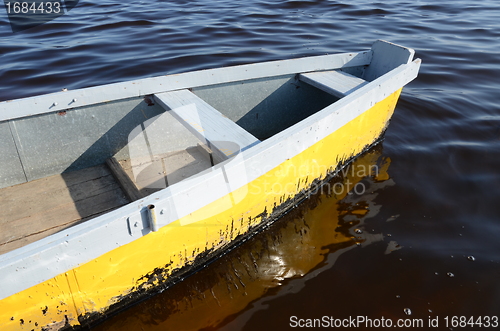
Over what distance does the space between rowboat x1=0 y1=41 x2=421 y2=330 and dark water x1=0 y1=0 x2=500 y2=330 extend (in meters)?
0.29

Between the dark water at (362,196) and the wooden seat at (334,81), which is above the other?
the wooden seat at (334,81)

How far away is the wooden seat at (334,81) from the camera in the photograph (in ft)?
12.1

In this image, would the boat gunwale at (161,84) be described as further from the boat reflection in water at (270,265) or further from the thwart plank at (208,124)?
the boat reflection in water at (270,265)

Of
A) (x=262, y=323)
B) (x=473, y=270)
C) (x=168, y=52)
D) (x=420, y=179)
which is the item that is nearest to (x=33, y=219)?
(x=262, y=323)

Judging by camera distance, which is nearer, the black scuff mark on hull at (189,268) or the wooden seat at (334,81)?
the black scuff mark on hull at (189,268)

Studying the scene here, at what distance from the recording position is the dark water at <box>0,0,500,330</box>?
2590mm

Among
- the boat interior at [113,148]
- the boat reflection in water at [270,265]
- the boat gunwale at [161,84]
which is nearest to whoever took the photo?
the boat reflection in water at [270,265]

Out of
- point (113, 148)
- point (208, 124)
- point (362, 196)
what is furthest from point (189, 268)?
point (362, 196)

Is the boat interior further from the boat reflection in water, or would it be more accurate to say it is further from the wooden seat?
the boat reflection in water

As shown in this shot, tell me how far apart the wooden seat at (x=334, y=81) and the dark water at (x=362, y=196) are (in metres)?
0.96

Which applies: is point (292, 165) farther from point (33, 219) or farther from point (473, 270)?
point (33, 219)

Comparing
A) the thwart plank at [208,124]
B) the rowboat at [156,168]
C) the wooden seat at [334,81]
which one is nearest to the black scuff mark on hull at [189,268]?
the rowboat at [156,168]

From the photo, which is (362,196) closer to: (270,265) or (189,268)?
(270,265)

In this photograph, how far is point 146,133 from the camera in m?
3.50
